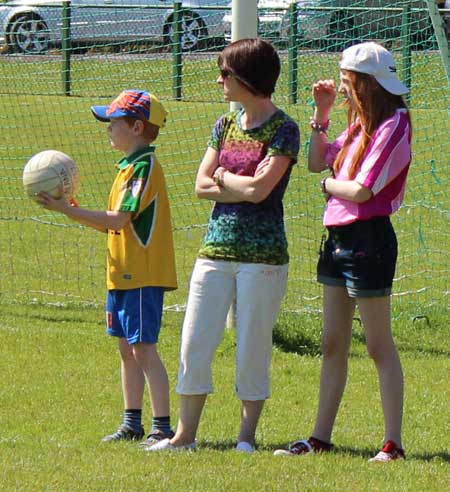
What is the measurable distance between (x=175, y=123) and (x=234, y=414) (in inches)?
323

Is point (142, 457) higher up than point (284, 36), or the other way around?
point (284, 36)

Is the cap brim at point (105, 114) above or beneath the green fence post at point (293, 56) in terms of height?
beneath

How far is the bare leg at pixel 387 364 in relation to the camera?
19.2 feet

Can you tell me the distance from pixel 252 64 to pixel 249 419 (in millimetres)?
1671

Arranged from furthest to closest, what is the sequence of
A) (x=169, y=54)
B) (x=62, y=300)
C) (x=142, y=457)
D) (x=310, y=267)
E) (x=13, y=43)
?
1. (x=13, y=43)
2. (x=169, y=54)
3. (x=310, y=267)
4. (x=62, y=300)
5. (x=142, y=457)

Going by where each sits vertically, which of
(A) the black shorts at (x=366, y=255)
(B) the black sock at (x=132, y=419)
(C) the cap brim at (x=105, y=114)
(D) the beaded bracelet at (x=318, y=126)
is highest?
(C) the cap brim at (x=105, y=114)

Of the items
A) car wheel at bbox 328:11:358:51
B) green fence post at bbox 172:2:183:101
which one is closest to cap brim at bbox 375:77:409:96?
car wheel at bbox 328:11:358:51

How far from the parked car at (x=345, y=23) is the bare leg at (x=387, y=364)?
5735 mm

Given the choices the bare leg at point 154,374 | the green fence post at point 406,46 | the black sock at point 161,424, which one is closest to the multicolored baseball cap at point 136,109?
the bare leg at point 154,374

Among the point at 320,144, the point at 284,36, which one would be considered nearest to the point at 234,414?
the point at 320,144

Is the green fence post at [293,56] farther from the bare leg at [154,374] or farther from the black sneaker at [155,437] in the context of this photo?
the black sneaker at [155,437]

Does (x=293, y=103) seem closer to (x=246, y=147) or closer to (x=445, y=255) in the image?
(x=445, y=255)

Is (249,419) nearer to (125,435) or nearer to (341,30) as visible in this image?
(125,435)

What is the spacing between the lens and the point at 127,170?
6.19 meters
